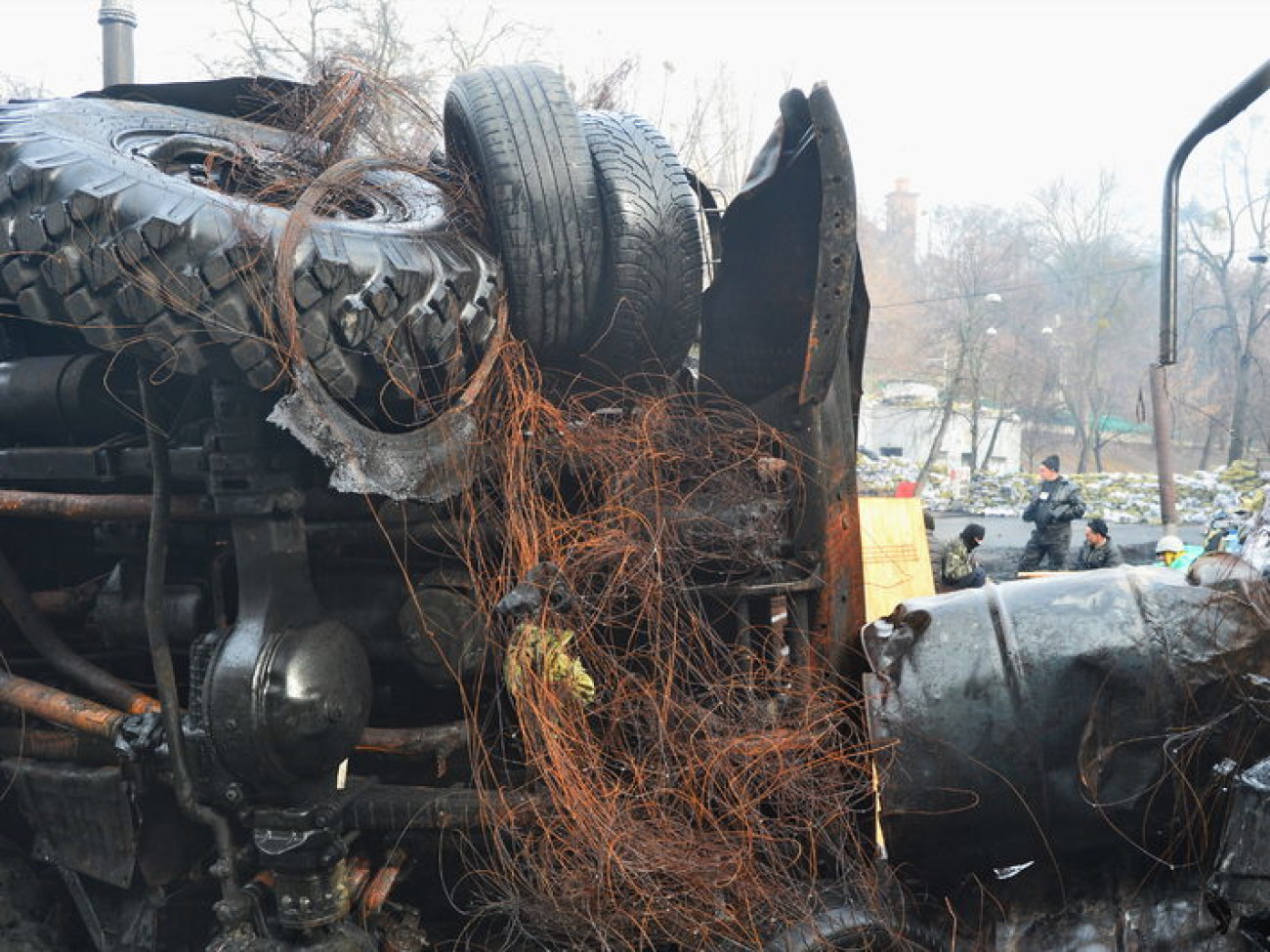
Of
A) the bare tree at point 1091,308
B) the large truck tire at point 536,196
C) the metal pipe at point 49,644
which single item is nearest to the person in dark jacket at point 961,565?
the large truck tire at point 536,196

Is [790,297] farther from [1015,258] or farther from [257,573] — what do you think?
[1015,258]

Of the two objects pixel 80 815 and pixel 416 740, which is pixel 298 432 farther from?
pixel 80 815

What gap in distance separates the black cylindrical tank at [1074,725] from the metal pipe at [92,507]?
1901mm

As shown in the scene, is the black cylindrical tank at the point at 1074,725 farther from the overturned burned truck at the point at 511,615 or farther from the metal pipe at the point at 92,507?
the metal pipe at the point at 92,507

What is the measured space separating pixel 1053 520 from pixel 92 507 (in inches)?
394

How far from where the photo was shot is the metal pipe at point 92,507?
2.98 meters

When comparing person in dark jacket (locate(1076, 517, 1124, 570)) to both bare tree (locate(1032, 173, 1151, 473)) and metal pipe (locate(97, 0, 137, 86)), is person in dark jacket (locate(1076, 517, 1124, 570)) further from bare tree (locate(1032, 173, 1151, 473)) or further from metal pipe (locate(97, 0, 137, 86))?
bare tree (locate(1032, 173, 1151, 473))

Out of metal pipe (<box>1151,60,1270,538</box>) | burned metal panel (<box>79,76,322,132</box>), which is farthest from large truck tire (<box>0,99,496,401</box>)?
metal pipe (<box>1151,60,1270,538</box>)

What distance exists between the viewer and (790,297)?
361 cm

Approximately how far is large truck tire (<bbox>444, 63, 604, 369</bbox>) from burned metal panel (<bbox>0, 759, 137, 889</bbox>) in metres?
1.76

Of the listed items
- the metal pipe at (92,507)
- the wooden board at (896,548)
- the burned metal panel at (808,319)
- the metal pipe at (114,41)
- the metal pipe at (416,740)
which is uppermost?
the metal pipe at (114,41)

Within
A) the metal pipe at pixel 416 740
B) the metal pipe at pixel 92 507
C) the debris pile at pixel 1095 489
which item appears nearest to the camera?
the metal pipe at pixel 92 507

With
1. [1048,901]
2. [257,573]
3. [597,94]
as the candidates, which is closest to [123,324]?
[257,573]

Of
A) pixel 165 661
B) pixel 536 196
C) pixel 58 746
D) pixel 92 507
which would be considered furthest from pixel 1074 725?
pixel 58 746
